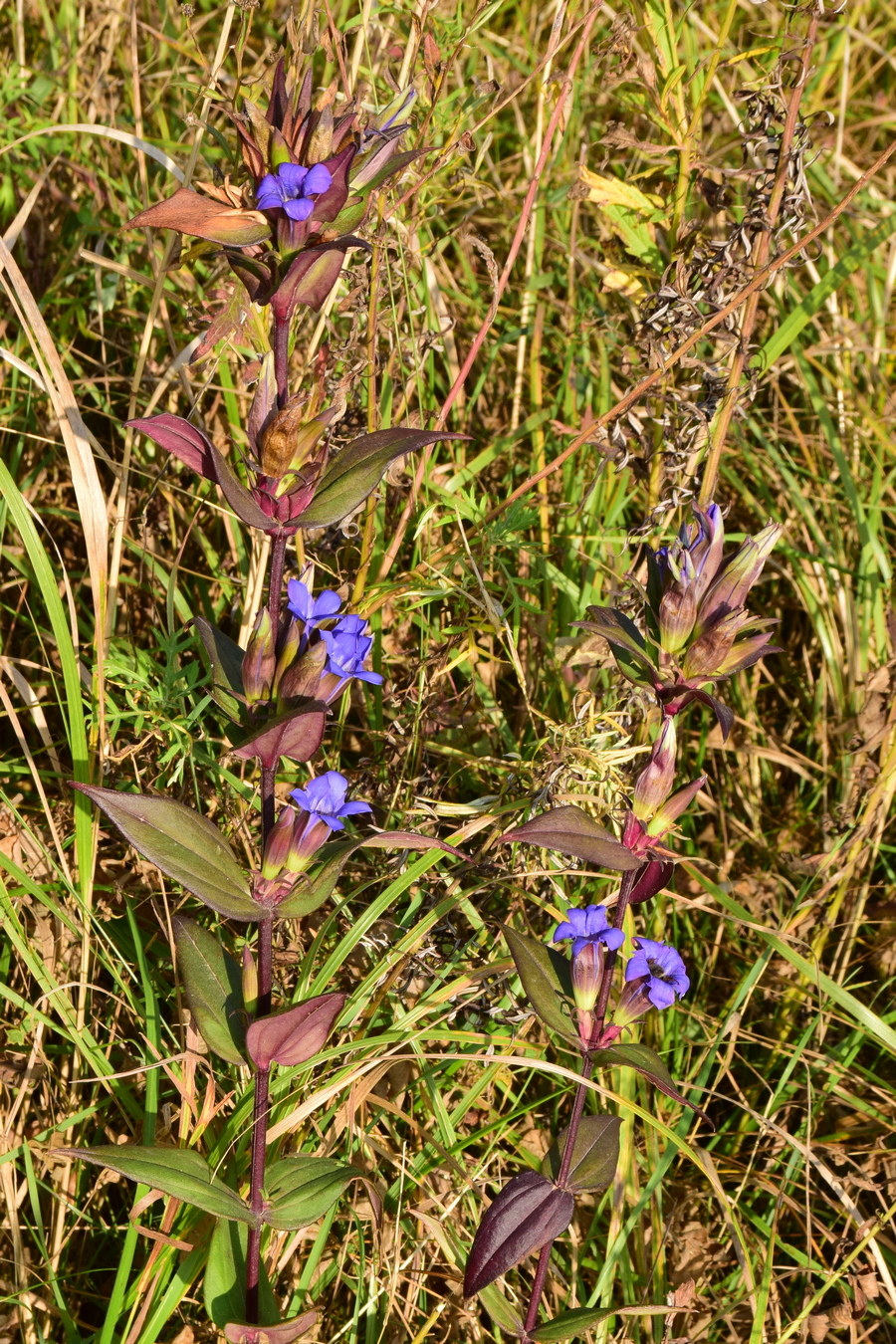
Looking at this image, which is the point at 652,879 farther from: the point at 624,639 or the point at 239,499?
the point at 239,499

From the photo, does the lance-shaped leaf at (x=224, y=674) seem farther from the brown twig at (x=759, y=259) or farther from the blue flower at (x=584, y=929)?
the brown twig at (x=759, y=259)

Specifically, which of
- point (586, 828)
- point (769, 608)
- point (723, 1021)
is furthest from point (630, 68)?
point (723, 1021)

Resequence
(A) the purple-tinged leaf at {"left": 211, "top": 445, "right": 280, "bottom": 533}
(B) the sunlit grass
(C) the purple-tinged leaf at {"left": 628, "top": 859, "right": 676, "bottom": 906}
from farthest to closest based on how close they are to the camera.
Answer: (B) the sunlit grass < (C) the purple-tinged leaf at {"left": 628, "top": 859, "right": 676, "bottom": 906} < (A) the purple-tinged leaf at {"left": 211, "top": 445, "right": 280, "bottom": 533}

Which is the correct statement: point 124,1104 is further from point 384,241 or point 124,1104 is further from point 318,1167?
point 384,241

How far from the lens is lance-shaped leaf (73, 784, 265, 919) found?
161 centimetres

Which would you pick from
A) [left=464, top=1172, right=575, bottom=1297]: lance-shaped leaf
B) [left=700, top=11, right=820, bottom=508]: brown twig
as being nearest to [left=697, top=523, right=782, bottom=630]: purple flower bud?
[left=700, top=11, right=820, bottom=508]: brown twig

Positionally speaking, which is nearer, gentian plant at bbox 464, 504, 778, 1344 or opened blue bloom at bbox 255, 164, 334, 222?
opened blue bloom at bbox 255, 164, 334, 222

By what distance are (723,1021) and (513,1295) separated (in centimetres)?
65

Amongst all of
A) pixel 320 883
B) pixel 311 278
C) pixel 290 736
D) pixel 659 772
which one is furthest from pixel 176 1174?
pixel 311 278

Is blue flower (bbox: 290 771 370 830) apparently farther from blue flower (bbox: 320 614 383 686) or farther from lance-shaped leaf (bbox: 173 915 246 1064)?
lance-shaped leaf (bbox: 173 915 246 1064)

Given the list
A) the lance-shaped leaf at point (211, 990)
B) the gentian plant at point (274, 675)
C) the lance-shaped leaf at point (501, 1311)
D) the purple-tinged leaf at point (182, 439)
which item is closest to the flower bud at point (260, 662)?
the gentian plant at point (274, 675)

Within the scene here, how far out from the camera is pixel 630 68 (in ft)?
7.73

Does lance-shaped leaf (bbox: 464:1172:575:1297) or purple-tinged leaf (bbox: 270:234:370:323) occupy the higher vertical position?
purple-tinged leaf (bbox: 270:234:370:323)

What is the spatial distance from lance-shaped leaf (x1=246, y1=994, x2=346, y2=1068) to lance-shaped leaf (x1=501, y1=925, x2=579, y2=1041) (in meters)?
0.28
